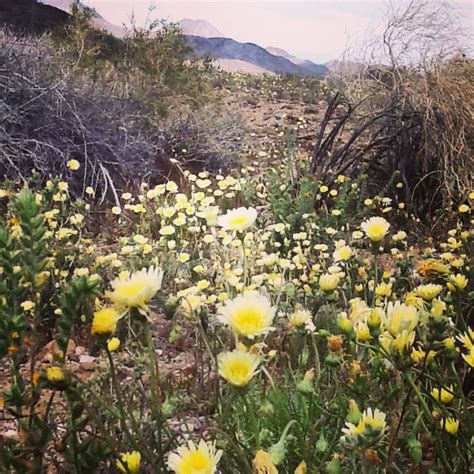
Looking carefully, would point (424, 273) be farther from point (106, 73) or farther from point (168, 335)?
point (106, 73)

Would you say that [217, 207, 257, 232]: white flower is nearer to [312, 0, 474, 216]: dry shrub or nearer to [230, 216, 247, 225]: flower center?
[230, 216, 247, 225]: flower center

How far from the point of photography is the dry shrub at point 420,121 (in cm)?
404

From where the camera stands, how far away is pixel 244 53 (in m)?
8.59

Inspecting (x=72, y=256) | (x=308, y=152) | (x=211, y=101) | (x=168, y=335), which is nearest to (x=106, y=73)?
(x=211, y=101)

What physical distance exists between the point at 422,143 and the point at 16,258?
3.56m

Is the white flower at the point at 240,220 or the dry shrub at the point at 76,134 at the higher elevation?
the white flower at the point at 240,220

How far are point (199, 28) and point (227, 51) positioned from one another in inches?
94.3

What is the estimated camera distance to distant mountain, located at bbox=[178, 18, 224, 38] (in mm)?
6430

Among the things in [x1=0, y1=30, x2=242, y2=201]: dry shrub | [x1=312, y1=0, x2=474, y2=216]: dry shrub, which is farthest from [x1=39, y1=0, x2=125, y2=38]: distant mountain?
[x1=312, y1=0, x2=474, y2=216]: dry shrub

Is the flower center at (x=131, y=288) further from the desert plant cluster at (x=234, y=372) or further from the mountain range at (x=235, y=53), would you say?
the mountain range at (x=235, y=53)

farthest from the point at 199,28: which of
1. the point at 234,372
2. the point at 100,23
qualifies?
the point at 234,372

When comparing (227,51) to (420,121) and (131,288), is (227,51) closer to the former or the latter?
(420,121)

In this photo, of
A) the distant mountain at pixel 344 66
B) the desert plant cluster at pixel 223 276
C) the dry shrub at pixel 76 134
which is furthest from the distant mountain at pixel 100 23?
the distant mountain at pixel 344 66

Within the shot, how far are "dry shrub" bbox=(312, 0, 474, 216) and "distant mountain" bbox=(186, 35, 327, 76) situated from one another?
307cm
